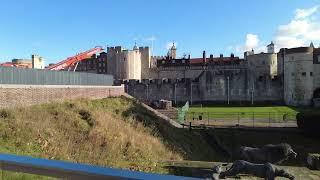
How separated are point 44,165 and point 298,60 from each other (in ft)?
224

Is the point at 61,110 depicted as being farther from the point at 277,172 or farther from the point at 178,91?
the point at 178,91

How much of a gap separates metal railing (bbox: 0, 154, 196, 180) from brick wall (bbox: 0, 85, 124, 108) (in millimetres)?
15793

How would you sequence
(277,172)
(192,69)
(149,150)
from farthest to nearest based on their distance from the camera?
1. (192,69)
2. (149,150)
3. (277,172)

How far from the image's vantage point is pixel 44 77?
25219 mm

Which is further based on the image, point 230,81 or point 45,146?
point 230,81

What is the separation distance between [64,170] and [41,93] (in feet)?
69.2

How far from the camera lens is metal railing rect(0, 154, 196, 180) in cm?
246

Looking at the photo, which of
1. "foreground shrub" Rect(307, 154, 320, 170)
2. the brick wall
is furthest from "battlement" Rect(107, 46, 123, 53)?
"foreground shrub" Rect(307, 154, 320, 170)

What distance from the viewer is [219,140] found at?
Result: 27.8 m

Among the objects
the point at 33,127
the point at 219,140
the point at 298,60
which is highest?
the point at 298,60

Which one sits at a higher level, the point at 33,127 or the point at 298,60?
the point at 298,60

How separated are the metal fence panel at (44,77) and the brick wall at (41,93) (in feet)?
1.87

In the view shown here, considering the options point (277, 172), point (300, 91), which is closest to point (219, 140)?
point (277, 172)

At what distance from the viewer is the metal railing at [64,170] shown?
2465 mm
